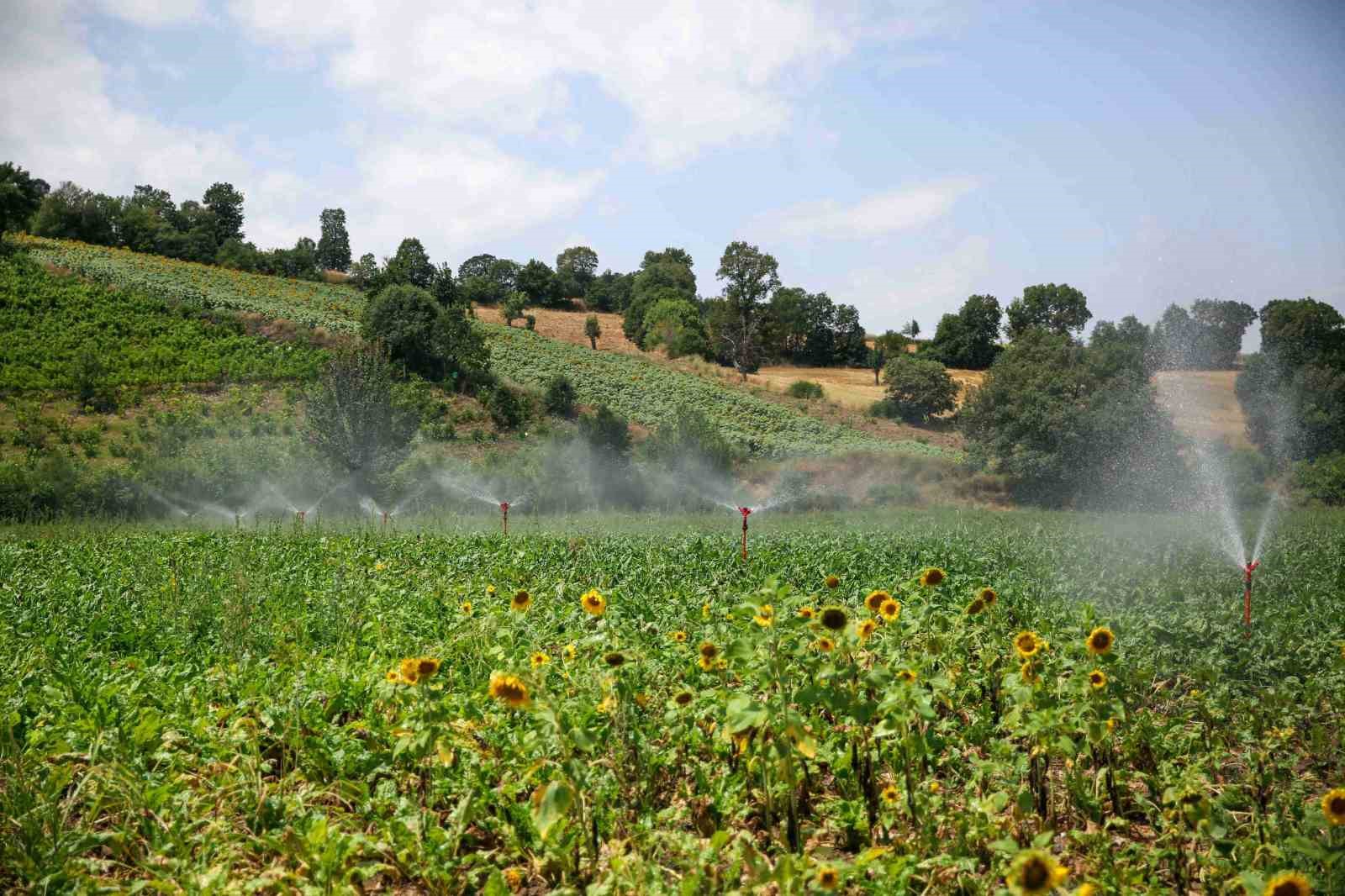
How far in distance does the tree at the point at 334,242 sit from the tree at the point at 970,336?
63.8 metres

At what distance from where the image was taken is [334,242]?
94562 mm

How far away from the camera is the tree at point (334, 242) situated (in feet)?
309

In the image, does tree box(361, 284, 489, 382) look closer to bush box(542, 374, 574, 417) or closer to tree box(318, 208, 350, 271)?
bush box(542, 374, 574, 417)

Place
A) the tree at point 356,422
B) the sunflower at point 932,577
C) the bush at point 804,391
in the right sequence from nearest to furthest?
the sunflower at point 932,577 < the tree at point 356,422 < the bush at point 804,391

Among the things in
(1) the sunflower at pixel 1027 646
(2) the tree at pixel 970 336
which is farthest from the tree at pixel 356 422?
(2) the tree at pixel 970 336

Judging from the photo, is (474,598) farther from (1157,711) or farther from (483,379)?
(483,379)

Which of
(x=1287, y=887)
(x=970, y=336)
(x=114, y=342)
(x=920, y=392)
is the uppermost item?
(x=970, y=336)

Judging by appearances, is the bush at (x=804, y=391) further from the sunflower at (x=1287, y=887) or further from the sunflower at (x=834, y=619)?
the sunflower at (x=1287, y=887)

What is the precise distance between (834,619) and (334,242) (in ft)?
335

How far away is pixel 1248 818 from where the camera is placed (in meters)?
3.59

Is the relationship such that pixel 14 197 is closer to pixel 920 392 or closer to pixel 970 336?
pixel 920 392

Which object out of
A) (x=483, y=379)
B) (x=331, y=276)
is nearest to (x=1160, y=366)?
(x=483, y=379)

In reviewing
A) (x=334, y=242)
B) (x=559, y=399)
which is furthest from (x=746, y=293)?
(x=334, y=242)

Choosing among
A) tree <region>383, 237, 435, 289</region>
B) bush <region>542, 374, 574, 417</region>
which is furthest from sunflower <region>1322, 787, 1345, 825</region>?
tree <region>383, 237, 435, 289</region>
